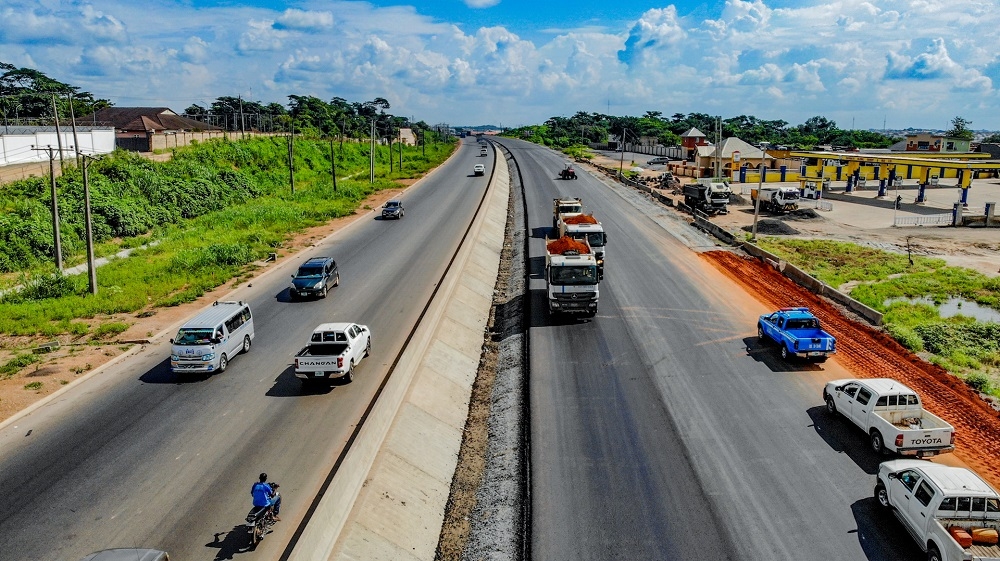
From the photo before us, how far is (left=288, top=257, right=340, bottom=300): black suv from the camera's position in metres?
33.2

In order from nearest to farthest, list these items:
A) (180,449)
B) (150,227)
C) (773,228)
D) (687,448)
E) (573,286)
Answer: (180,449) → (687,448) → (573,286) → (150,227) → (773,228)

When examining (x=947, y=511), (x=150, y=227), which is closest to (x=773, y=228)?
(x=947, y=511)

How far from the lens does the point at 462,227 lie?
180ft

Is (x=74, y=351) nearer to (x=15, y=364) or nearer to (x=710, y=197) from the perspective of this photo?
(x=15, y=364)

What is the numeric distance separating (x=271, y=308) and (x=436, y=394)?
1295cm

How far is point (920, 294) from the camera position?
38.1 metres

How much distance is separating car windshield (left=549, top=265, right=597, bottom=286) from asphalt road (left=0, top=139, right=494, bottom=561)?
23.8ft

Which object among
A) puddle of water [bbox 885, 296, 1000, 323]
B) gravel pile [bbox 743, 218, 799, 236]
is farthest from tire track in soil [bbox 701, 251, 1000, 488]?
gravel pile [bbox 743, 218, 799, 236]

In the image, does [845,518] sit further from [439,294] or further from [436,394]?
[439,294]

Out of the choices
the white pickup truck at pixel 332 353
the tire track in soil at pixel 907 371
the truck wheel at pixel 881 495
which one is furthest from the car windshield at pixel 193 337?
the tire track in soil at pixel 907 371

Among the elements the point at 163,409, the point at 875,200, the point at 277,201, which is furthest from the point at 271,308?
the point at 875,200

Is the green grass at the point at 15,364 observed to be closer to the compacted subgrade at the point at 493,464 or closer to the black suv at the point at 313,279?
the black suv at the point at 313,279

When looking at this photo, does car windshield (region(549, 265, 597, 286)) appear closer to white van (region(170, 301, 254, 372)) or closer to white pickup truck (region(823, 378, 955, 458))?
white pickup truck (region(823, 378, 955, 458))

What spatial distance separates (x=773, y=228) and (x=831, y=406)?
40.9 meters
